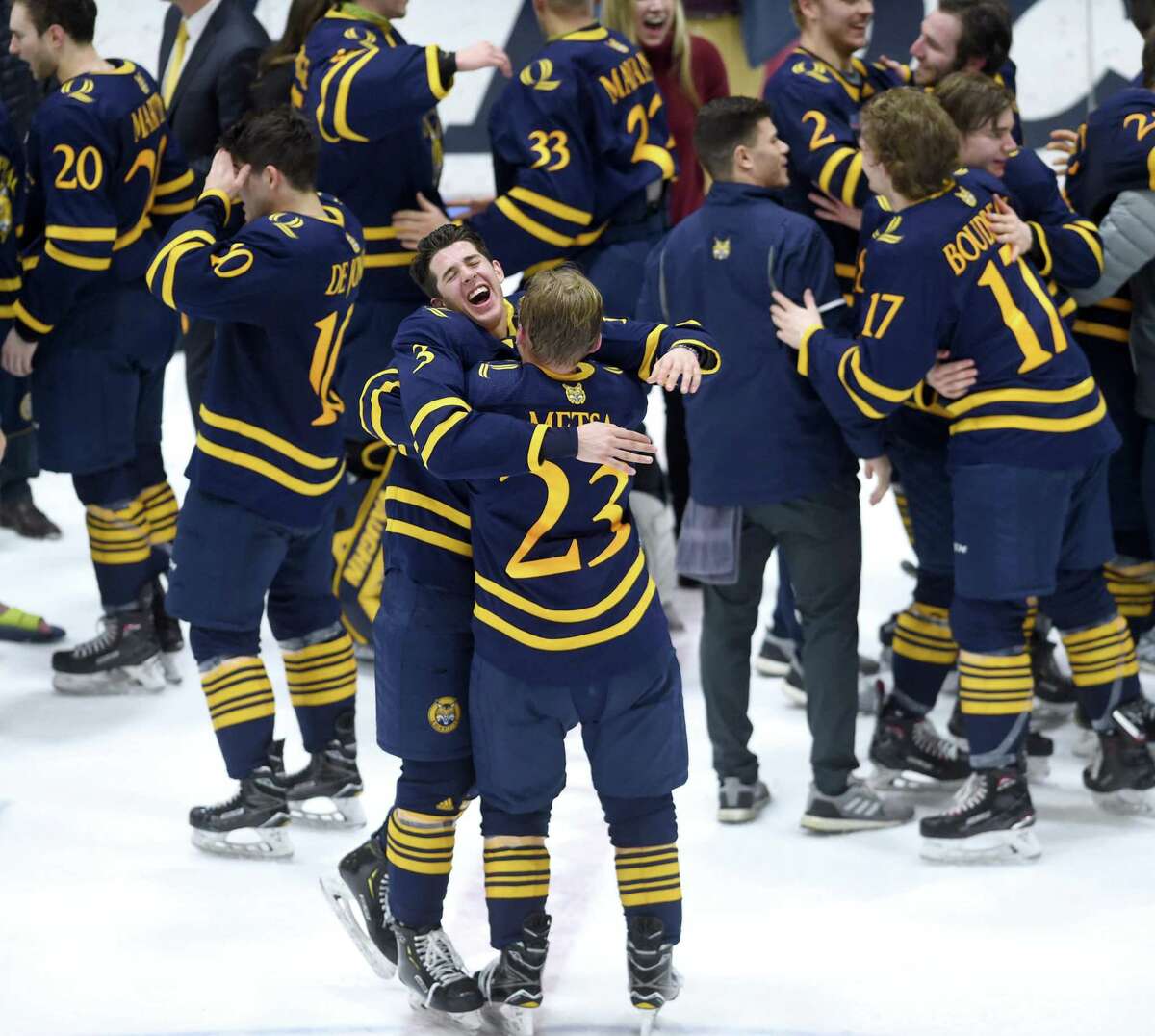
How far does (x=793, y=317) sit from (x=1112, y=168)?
92 centimetres

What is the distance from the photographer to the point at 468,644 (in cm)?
299

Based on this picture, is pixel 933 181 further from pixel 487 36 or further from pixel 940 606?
pixel 487 36

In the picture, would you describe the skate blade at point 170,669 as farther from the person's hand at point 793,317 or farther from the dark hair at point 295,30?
the person's hand at point 793,317

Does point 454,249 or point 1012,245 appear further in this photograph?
point 1012,245

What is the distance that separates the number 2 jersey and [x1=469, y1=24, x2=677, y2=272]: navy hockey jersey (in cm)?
108

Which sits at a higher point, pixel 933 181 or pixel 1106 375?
pixel 933 181

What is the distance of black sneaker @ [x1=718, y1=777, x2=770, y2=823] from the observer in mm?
3965

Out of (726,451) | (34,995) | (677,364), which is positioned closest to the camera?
(677,364)

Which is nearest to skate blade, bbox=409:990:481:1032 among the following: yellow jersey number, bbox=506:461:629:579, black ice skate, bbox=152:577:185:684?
yellow jersey number, bbox=506:461:629:579

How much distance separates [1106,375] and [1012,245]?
767 mm

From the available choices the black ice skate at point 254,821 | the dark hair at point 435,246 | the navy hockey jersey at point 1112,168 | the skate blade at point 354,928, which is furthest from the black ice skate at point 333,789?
the navy hockey jersey at point 1112,168

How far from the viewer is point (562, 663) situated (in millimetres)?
2812

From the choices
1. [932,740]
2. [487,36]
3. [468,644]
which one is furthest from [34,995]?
[487,36]

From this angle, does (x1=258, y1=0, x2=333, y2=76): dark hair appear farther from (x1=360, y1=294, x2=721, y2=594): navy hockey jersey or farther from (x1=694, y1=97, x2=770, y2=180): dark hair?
(x1=360, y1=294, x2=721, y2=594): navy hockey jersey
